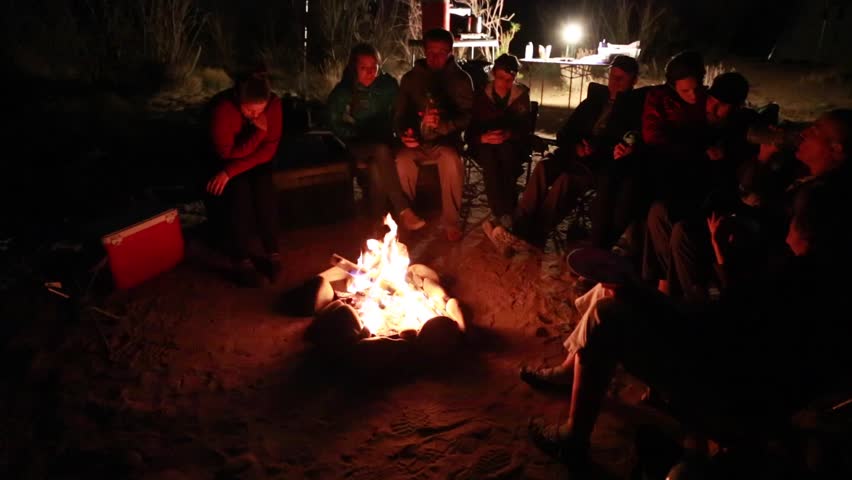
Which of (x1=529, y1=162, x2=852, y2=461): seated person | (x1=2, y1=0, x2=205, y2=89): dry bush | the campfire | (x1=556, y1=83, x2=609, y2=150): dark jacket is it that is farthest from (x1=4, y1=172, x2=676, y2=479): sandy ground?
(x1=2, y1=0, x2=205, y2=89): dry bush

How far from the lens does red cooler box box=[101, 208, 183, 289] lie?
3801 mm

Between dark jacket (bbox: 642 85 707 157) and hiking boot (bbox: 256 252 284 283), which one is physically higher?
dark jacket (bbox: 642 85 707 157)

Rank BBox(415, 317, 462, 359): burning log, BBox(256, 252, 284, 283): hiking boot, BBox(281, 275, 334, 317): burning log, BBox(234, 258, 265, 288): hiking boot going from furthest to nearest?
BBox(256, 252, 284, 283): hiking boot
BBox(234, 258, 265, 288): hiking boot
BBox(281, 275, 334, 317): burning log
BBox(415, 317, 462, 359): burning log

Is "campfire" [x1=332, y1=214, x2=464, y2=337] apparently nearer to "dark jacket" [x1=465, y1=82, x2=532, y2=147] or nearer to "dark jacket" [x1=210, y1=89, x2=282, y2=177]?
"dark jacket" [x1=210, y1=89, x2=282, y2=177]

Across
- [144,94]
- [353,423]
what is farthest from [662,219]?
[144,94]

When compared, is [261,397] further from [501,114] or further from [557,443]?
[501,114]

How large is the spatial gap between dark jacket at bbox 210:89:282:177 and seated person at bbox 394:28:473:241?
118 cm

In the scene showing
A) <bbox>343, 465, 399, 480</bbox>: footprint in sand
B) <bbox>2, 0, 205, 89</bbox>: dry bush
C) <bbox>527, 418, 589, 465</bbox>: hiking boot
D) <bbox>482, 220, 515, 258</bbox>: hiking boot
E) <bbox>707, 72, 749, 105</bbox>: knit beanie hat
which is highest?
<bbox>2, 0, 205, 89</bbox>: dry bush

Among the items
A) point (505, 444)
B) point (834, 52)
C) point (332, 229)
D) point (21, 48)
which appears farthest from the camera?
point (834, 52)

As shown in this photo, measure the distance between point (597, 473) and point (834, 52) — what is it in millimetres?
13117

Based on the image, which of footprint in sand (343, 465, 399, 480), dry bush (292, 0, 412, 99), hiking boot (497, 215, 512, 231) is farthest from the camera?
dry bush (292, 0, 412, 99)

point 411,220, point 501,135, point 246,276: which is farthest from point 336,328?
point 501,135

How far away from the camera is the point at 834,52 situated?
38.8 feet

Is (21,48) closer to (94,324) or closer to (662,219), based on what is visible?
(94,324)
